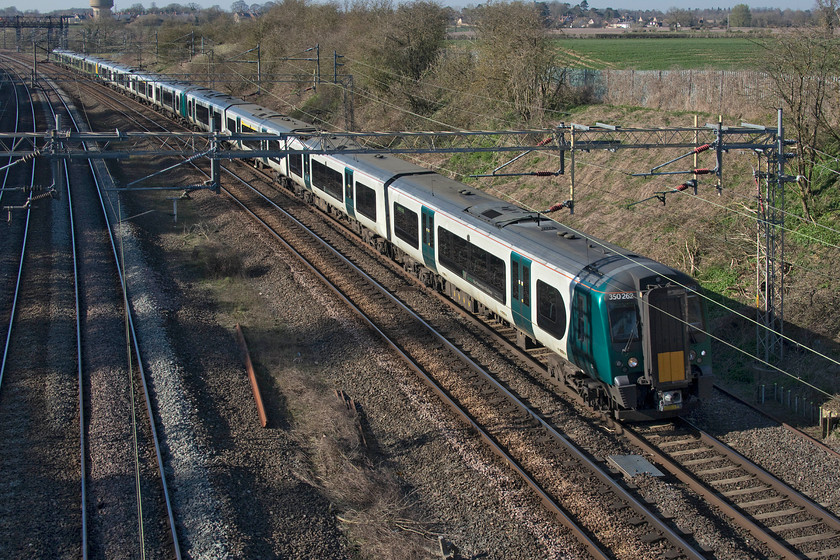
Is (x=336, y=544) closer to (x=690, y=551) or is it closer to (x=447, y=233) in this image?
(x=690, y=551)

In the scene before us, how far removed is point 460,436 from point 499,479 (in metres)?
1.33

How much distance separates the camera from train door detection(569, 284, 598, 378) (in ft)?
38.2

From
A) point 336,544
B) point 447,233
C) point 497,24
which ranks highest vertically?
point 497,24

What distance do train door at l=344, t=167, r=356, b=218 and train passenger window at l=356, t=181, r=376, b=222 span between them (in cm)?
45

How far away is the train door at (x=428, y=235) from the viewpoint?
17.1 metres

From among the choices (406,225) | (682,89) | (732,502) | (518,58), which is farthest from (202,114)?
(732,502)

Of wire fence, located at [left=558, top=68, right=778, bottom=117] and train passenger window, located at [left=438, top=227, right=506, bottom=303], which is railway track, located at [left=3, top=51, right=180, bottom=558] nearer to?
train passenger window, located at [left=438, top=227, right=506, bottom=303]

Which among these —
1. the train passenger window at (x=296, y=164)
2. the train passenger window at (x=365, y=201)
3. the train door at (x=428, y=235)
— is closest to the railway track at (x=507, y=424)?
the train door at (x=428, y=235)

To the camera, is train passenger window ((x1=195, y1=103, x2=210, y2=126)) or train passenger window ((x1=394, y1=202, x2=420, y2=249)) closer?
train passenger window ((x1=394, y1=202, x2=420, y2=249))

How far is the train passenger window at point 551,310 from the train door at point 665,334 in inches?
58.7

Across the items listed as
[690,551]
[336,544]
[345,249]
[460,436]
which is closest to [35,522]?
[336,544]

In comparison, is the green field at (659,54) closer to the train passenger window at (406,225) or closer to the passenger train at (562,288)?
the train passenger window at (406,225)

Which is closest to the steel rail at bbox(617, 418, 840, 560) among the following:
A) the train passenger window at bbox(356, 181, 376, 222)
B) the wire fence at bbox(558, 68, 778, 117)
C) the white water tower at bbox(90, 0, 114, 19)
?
the train passenger window at bbox(356, 181, 376, 222)

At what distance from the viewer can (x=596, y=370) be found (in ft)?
38.2
